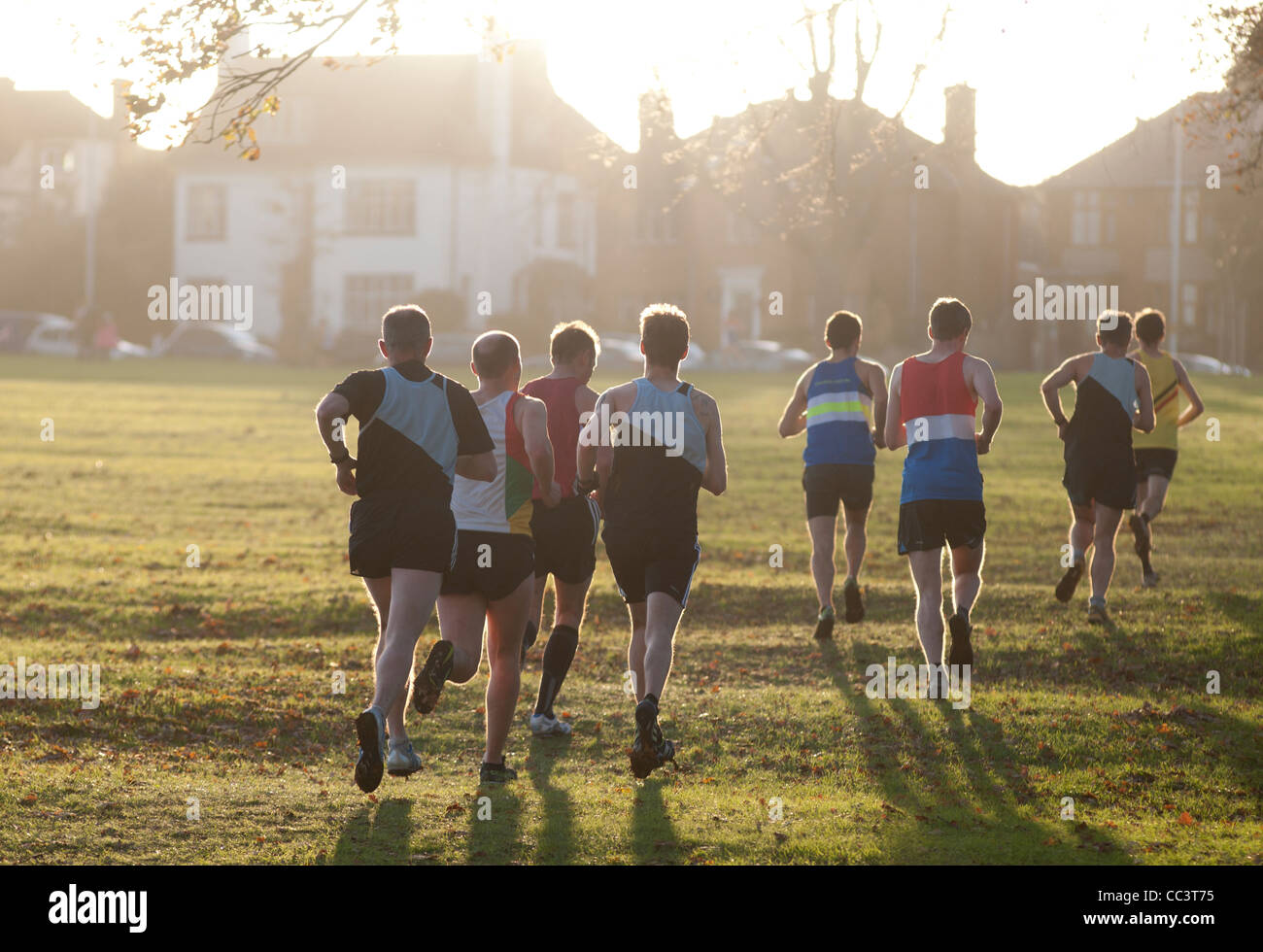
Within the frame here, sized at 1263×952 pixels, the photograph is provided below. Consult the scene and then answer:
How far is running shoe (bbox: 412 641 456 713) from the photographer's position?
672 centimetres

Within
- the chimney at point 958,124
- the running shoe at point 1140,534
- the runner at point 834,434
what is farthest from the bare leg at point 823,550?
the chimney at point 958,124

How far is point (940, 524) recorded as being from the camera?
8.69 metres

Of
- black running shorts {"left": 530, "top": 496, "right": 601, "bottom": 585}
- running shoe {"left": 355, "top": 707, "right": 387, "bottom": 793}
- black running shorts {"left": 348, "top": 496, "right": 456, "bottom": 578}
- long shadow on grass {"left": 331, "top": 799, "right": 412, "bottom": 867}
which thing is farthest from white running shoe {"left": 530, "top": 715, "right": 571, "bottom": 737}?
running shoe {"left": 355, "top": 707, "right": 387, "bottom": 793}

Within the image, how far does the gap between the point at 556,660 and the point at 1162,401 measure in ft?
22.3

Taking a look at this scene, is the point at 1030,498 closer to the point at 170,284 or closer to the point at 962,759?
the point at 962,759

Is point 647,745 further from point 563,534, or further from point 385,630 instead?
point 563,534

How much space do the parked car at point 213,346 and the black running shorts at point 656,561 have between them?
151 feet

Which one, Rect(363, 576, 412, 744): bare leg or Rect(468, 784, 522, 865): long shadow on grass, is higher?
Rect(363, 576, 412, 744): bare leg

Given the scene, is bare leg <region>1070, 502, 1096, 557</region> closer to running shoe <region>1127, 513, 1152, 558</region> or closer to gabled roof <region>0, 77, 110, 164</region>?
running shoe <region>1127, 513, 1152, 558</region>

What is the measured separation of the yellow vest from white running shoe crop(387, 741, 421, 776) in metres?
Answer: 7.44

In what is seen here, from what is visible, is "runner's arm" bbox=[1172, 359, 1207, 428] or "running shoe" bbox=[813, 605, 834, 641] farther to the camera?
"runner's arm" bbox=[1172, 359, 1207, 428]
